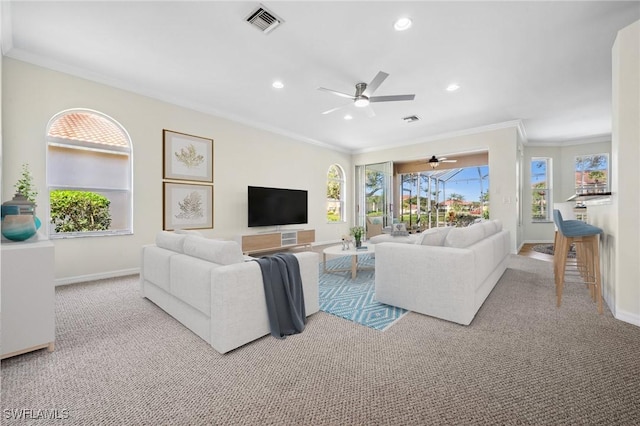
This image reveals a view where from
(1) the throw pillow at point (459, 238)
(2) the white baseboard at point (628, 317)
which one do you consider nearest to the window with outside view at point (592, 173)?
(2) the white baseboard at point (628, 317)

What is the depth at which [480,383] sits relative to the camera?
1548 mm

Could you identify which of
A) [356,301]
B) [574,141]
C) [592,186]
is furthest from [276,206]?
[592,186]

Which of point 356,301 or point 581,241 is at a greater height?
point 581,241

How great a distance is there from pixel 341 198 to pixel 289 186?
213 centimetres

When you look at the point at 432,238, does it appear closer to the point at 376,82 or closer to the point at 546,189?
the point at 376,82

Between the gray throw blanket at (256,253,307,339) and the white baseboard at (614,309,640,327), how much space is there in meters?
2.75

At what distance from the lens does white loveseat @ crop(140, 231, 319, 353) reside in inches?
73.7

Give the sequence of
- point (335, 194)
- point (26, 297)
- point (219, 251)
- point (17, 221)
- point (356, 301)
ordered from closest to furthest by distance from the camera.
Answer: point (26, 297)
point (17, 221)
point (219, 251)
point (356, 301)
point (335, 194)

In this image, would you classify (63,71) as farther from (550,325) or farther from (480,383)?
(550,325)

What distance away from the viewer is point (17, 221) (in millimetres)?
1945

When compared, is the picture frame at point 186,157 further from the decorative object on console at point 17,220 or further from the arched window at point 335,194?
the arched window at point 335,194

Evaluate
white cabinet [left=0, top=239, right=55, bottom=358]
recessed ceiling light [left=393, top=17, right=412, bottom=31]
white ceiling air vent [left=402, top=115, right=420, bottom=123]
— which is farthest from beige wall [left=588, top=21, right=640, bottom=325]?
white cabinet [left=0, top=239, right=55, bottom=358]

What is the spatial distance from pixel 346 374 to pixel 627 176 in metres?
2.85

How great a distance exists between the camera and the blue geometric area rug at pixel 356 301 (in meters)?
2.44
